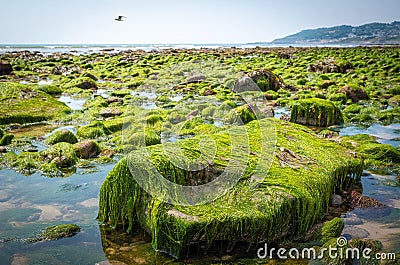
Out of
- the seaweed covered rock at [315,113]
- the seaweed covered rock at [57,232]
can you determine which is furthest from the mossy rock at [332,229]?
the seaweed covered rock at [315,113]

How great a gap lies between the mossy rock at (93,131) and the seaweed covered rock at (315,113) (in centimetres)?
521

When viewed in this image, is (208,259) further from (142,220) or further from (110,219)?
(110,219)

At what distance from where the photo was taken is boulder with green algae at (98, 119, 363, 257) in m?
3.62

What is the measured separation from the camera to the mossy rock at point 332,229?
12.9 ft

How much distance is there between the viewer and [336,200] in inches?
193

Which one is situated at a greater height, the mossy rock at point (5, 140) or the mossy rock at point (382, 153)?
the mossy rock at point (382, 153)

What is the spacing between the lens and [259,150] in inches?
200

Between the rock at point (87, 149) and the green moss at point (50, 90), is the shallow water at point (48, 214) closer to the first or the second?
the rock at point (87, 149)

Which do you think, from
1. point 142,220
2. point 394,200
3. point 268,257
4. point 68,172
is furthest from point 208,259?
point 68,172

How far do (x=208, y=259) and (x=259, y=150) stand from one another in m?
2.00

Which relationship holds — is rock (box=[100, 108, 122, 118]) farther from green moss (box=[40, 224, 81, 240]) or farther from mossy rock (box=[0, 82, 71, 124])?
green moss (box=[40, 224, 81, 240])

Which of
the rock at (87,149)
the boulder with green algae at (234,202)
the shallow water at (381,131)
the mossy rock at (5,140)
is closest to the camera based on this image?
the boulder with green algae at (234,202)

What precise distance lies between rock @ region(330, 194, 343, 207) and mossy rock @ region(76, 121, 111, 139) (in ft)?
18.6

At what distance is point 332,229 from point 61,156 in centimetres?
487
